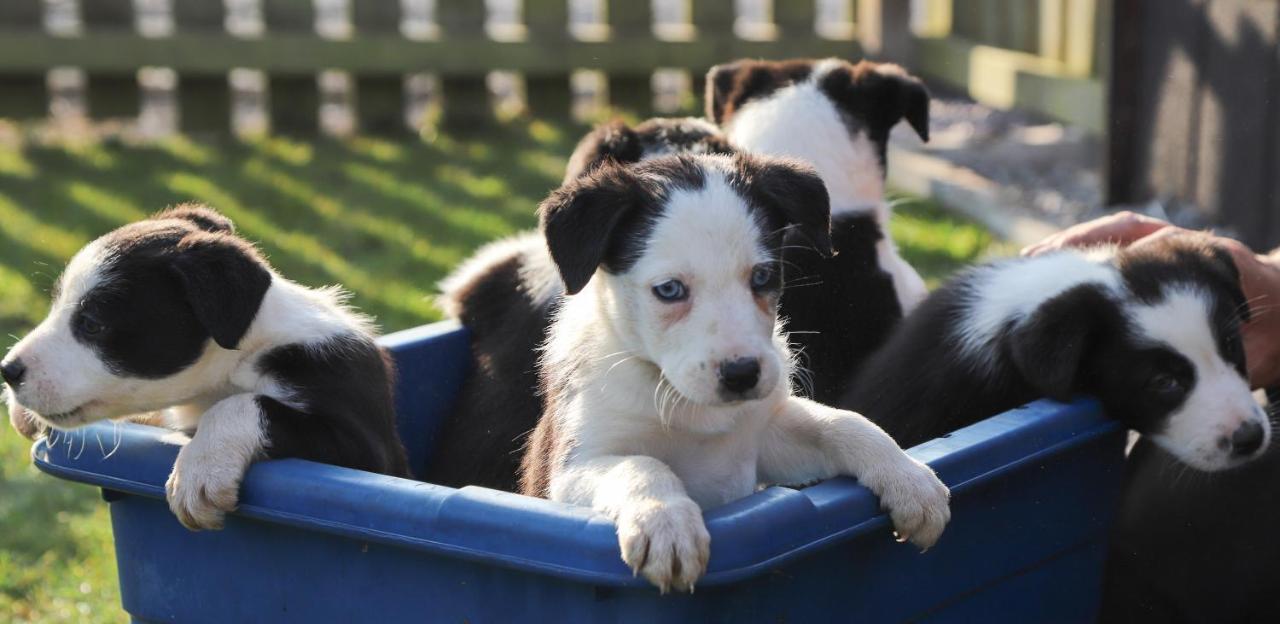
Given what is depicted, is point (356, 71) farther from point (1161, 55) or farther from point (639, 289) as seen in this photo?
point (639, 289)

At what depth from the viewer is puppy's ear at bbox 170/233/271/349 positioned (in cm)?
285

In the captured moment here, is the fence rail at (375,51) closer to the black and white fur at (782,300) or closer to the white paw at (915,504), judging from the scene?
the black and white fur at (782,300)

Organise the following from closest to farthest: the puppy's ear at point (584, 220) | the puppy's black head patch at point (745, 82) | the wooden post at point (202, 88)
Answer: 1. the puppy's ear at point (584, 220)
2. the puppy's black head patch at point (745, 82)
3. the wooden post at point (202, 88)

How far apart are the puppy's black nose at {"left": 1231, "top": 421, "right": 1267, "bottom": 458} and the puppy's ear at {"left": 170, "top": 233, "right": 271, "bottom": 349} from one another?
1.92 metres

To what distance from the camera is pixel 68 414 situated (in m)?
Result: 2.91

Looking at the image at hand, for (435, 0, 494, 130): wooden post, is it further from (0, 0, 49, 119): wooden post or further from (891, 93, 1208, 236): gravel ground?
(891, 93, 1208, 236): gravel ground

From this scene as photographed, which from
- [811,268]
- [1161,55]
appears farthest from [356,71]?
[811,268]

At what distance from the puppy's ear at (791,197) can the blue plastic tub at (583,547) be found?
44 cm

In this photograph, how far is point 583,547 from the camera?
2180 mm

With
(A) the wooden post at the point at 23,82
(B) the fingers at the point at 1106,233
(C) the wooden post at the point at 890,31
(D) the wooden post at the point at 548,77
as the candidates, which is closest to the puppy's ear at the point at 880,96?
(B) the fingers at the point at 1106,233

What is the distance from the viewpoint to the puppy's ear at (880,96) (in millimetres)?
4289

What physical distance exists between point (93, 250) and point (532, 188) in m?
5.00

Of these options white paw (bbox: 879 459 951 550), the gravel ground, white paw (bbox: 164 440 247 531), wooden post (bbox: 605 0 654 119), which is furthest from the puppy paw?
wooden post (bbox: 605 0 654 119)

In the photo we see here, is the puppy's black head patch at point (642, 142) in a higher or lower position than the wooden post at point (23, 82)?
higher
